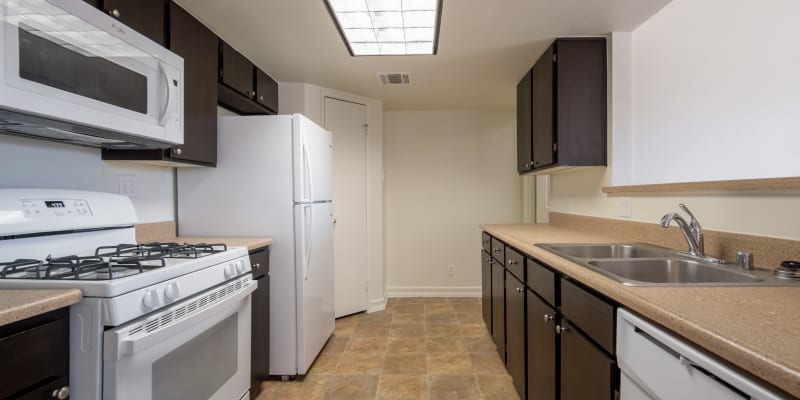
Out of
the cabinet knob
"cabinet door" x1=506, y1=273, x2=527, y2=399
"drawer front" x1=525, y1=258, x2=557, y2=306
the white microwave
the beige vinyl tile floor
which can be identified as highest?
the white microwave

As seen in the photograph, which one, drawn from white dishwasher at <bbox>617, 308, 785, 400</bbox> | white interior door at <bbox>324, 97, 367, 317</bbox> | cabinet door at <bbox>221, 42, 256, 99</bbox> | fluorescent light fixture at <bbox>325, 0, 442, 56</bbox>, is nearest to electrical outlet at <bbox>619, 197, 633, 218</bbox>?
white dishwasher at <bbox>617, 308, 785, 400</bbox>

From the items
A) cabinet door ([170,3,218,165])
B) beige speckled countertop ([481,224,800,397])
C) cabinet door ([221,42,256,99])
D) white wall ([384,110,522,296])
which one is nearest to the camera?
beige speckled countertop ([481,224,800,397])

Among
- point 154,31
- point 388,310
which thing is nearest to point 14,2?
point 154,31

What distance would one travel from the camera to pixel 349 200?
329cm

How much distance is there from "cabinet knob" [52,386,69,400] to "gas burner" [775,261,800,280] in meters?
2.05

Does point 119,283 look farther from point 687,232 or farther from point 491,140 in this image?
point 491,140

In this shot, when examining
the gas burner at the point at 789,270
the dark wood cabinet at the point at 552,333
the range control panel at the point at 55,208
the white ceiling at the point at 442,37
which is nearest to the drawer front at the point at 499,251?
the dark wood cabinet at the point at 552,333

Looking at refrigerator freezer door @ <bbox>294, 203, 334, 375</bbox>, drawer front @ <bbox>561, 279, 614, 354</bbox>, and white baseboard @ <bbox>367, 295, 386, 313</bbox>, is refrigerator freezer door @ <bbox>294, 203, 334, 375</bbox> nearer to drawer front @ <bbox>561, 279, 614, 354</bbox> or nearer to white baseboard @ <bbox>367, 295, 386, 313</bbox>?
white baseboard @ <bbox>367, 295, 386, 313</bbox>

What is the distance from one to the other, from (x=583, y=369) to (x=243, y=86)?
2.49 m

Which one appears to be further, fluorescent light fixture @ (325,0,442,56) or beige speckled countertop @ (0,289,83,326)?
fluorescent light fixture @ (325,0,442,56)

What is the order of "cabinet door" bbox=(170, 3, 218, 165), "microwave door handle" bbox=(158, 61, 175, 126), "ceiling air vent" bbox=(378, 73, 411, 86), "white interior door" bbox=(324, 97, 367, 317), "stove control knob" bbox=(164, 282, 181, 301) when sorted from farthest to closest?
"white interior door" bbox=(324, 97, 367, 317) → "ceiling air vent" bbox=(378, 73, 411, 86) → "cabinet door" bbox=(170, 3, 218, 165) → "microwave door handle" bbox=(158, 61, 175, 126) → "stove control knob" bbox=(164, 282, 181, 301)

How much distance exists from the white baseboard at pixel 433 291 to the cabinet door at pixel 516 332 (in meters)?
1.80

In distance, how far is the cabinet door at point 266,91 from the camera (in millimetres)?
2568

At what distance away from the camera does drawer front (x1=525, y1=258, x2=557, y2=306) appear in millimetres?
1364
